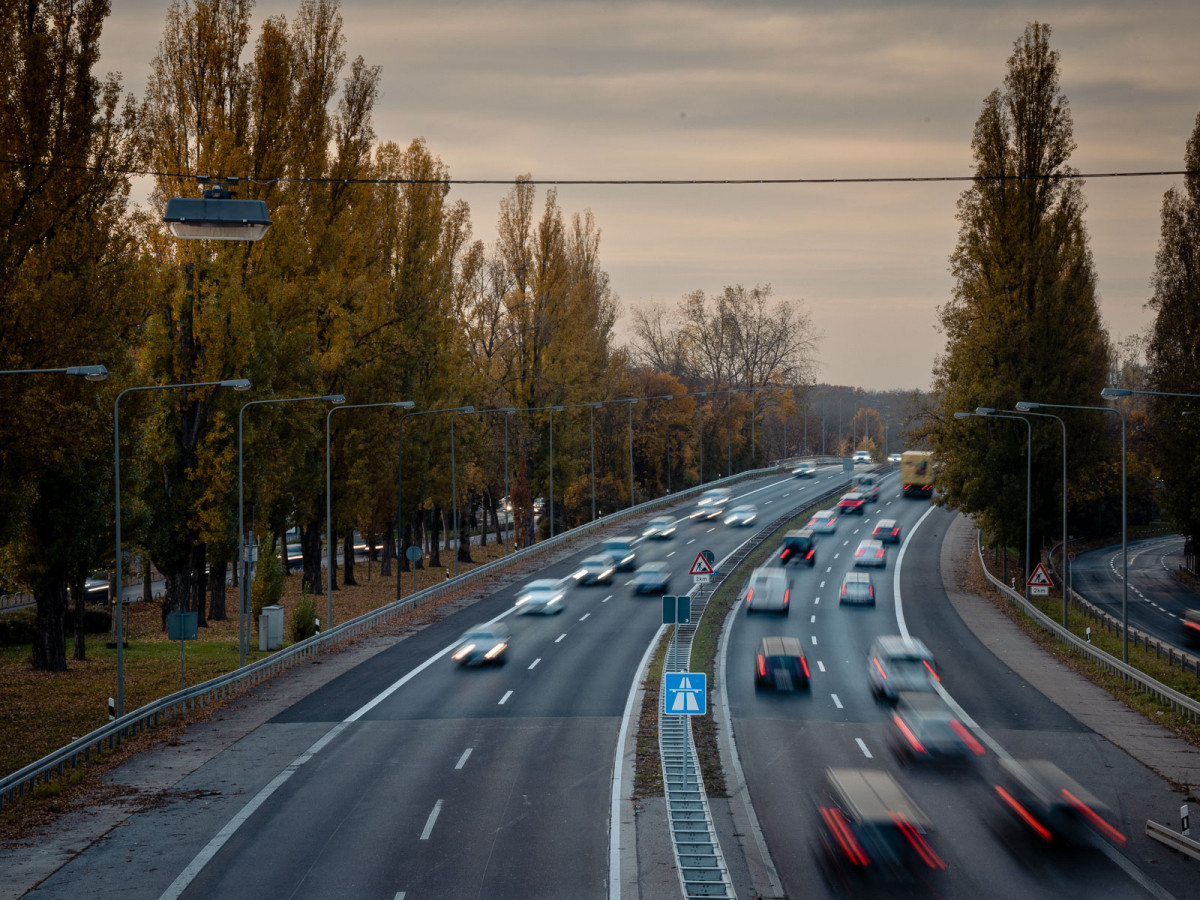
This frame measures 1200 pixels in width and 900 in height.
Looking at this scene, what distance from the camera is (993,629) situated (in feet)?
144

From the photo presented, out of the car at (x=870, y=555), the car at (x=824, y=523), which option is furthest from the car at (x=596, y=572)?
the car at (x=824, y=523)

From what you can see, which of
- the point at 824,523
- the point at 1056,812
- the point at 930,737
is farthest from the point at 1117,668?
the point at 824,523

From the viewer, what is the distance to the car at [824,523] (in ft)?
234

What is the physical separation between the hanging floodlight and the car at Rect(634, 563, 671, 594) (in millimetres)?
35547

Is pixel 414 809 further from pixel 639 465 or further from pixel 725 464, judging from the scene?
pixel 725 464

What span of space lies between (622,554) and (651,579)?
8408 mm

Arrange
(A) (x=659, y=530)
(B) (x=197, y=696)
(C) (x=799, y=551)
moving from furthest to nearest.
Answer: (A) (x=659, y=530) < (C) (x=799, y=551) < (B) (x=197, y=696)

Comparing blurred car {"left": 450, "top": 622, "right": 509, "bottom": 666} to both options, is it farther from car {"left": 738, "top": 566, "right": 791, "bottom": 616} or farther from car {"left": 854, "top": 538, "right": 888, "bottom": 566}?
car {"left": 854, "top": 538, "right": 888, "bottom": 566}

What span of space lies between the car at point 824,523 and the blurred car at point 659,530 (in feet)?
30.5

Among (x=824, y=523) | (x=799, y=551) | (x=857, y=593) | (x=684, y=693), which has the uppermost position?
(x=684, y=693)

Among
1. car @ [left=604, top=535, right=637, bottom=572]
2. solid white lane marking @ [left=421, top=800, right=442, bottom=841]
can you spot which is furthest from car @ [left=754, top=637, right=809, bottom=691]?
car @ [left=604, top=535, right=637, bottom=572]

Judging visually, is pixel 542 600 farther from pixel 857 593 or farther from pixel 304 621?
pixel 857 593

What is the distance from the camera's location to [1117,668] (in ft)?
113

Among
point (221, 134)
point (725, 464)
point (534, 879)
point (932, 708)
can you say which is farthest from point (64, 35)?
point (725, 464)
